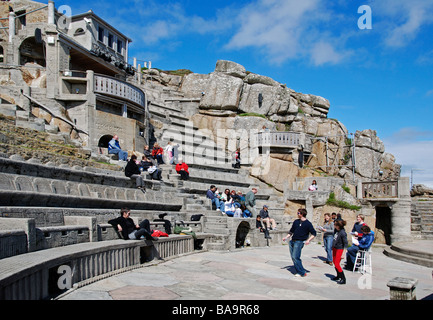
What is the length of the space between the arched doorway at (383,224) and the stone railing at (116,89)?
15132mm

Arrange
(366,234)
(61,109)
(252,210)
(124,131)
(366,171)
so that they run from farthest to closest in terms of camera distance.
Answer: (366,171)
(124,131)
(61,109)
(252,210)
(366,234)

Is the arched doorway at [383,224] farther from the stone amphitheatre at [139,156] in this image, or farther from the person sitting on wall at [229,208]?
the person sitting on wall at [229,208]

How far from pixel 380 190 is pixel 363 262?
11450mm

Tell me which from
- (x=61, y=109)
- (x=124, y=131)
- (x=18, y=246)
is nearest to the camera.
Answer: (x=18, y=246)

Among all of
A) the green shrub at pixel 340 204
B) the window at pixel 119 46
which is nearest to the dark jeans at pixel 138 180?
the green shrub at pixel 340 204

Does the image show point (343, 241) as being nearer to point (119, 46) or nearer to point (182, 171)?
point (182, 171)

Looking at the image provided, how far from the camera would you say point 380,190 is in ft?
64.9

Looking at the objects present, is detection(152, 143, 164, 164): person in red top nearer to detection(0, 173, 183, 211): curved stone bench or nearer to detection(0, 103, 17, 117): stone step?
detection(0, 173, 183, 211): curved stone bench

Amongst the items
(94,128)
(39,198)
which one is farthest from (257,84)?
(39,198)

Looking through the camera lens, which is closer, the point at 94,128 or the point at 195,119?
the point at 94,128

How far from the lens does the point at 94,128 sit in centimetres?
1941

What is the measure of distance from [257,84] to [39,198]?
24640mm

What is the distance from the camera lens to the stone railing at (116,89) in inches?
Answer: 790
